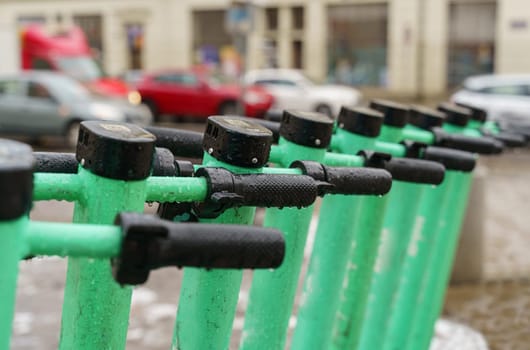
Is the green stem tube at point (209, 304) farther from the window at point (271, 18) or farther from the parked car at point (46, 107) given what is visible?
the window at point (271, 18)

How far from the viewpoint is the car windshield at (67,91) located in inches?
578

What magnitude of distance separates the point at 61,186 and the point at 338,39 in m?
28.7

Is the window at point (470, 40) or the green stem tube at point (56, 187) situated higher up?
the window at point (470, 40)

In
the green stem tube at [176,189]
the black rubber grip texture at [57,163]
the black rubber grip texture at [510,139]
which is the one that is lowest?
the black rubber grip texture at [510,139]

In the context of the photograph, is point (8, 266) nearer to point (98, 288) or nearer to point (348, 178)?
point (98, 288)

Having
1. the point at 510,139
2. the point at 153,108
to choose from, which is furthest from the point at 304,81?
the point at 510,139

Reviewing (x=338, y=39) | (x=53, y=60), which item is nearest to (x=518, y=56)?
(x=338, y=39)

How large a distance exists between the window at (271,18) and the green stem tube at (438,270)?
28.5m

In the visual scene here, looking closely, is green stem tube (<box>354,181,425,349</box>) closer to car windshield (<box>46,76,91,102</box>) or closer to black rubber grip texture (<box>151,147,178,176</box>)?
black rubber grip texture (<box>151,147,178,176</box>)

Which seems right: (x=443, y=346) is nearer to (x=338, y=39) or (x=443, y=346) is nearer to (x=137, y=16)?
(x=338, y=39)

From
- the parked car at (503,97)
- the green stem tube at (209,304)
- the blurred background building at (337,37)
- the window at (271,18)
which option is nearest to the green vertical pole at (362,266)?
the green stem tube at (209,304)

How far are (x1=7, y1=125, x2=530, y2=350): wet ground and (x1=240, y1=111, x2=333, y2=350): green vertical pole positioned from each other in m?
2.29

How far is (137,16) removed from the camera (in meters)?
32.7

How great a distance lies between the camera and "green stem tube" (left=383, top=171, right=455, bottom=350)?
2.27 m
